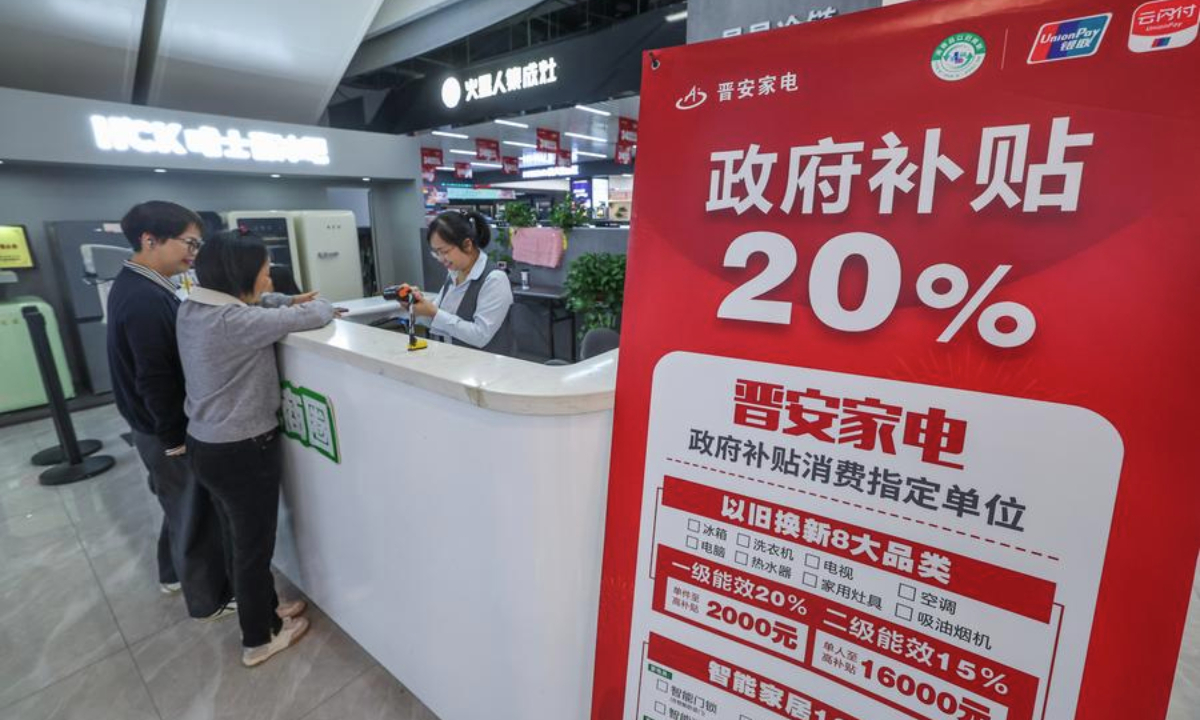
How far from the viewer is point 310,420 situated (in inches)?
71.2

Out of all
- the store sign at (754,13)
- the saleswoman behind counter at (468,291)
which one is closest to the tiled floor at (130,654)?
the saleswoman behind counter at (468,291)

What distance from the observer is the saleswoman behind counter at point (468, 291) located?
2.25 metres

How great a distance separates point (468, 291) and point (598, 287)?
5.36ft

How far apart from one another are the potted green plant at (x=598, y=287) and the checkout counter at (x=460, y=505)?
2222 millimetres

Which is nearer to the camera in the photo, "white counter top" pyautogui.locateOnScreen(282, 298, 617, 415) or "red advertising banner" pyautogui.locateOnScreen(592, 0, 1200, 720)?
"red advertising banner" pyautogui.locateOnScreen(592, 0, 1200, 720)

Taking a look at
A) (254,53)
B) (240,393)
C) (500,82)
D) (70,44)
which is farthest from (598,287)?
(70,44)

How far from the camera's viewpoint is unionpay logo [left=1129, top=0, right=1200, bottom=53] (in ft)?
Answer: 1.93

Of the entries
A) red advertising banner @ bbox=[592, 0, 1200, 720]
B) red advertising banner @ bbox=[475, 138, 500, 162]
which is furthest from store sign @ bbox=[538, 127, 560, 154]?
red advertising banner @ bbox=[592, 0, 1200, 720]

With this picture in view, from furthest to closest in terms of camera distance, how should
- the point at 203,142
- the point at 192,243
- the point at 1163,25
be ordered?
the point at 203,142 → the point at 192,243 → the point at 1163,25

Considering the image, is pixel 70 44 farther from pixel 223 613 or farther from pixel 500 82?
pixel 223 613

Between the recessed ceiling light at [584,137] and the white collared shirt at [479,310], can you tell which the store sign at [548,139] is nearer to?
the recessed ceiling light at [584,137]

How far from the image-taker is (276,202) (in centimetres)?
570

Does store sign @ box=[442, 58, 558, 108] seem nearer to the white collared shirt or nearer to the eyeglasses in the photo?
the white collared shirt

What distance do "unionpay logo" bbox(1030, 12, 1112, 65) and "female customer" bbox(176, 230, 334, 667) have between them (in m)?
1.81
